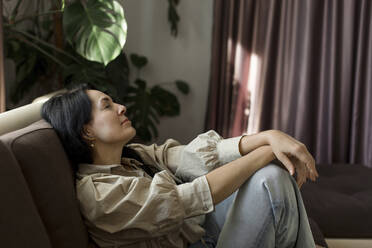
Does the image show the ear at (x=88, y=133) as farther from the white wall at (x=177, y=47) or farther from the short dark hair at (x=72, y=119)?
the white wall at (x=177, y=47)

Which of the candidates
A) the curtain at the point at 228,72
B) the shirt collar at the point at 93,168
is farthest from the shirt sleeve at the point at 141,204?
the curtain at the point at 228,72

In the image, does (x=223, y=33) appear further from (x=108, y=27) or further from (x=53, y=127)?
(x=53, y=127)

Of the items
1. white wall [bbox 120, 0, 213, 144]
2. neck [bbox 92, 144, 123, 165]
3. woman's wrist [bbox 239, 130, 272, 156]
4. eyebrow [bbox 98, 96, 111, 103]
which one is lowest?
neck [bbox 92, 144, 123, 165]

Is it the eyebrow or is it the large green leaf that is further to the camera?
the large green leaf

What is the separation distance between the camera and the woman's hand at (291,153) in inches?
50.1

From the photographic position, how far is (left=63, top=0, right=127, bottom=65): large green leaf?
2115 millimetres

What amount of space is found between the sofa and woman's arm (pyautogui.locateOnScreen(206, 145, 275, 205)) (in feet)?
1.23

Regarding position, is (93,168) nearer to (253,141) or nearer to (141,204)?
(141,204)

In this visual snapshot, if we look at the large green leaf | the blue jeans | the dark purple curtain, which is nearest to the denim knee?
the blue jeans

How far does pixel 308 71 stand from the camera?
9.51 feet

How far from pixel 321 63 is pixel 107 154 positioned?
2026 millimetres

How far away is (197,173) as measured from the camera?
1423 millimetres

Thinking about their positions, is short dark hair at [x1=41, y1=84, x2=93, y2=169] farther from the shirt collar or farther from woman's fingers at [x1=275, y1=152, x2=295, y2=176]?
woman's fingers at [x1=275, y1=152, x2=295, y2=176]

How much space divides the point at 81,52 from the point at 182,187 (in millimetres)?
1243
